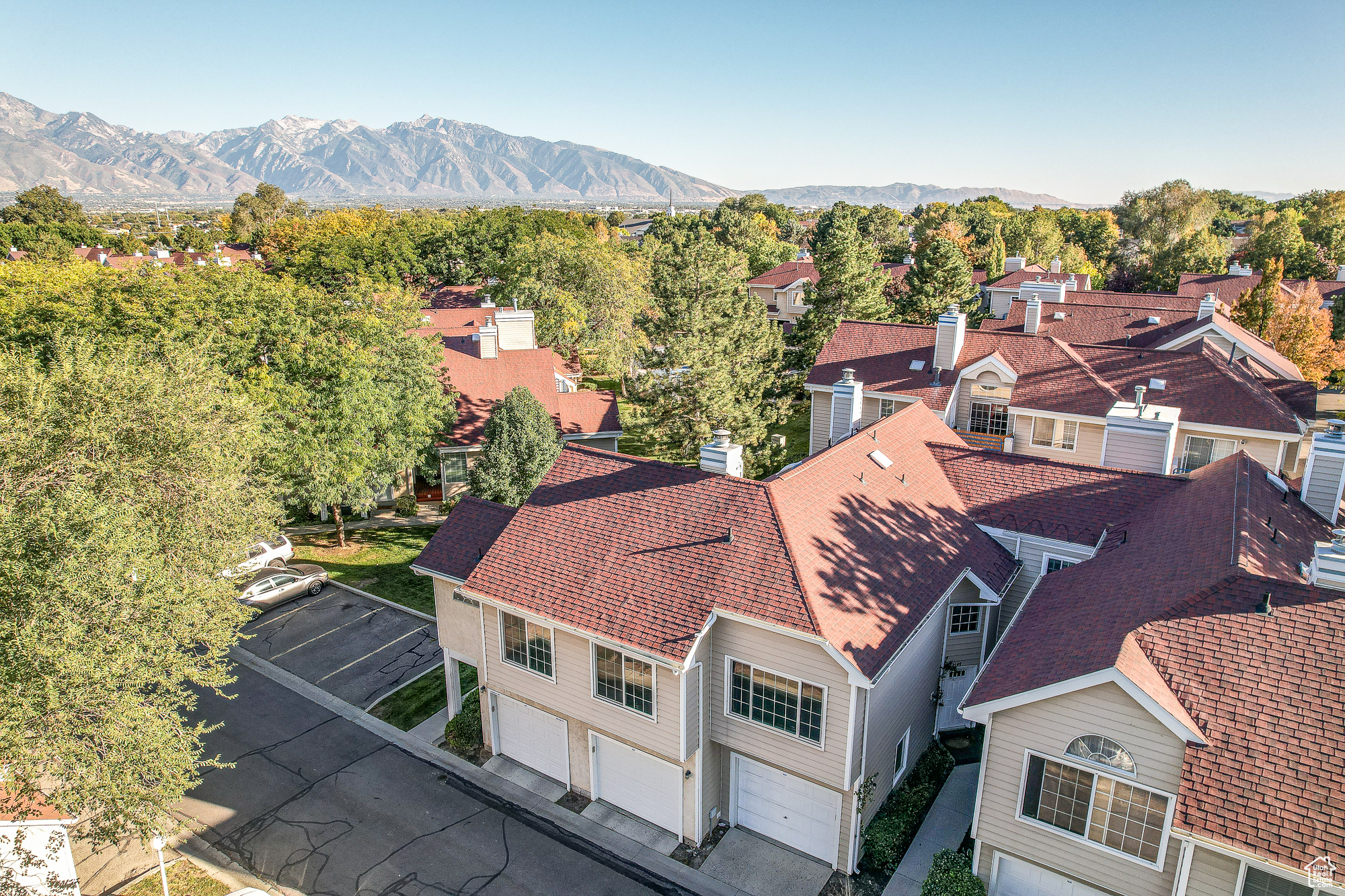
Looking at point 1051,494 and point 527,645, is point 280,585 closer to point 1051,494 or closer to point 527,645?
point 527,645

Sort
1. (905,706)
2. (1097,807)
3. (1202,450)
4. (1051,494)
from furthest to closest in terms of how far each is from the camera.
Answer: (1202,450) < (1051,494) < (905,706) < (1097,807)

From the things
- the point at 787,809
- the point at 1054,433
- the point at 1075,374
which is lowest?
the point at 787,809

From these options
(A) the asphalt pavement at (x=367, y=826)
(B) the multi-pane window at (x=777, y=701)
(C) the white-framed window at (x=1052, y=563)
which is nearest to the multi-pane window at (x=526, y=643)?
(A) the asphalt pavement at (x=367, y=826)

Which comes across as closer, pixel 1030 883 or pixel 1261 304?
pixel 1030 883

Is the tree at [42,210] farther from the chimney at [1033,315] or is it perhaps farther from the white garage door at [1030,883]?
the white garage door at [1030,883]

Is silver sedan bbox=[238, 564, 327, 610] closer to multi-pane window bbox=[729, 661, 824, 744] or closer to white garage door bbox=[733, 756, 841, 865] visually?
white garage door bbox=[733, 756, 841, 865]

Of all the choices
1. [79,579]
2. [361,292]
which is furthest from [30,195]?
[79,579]

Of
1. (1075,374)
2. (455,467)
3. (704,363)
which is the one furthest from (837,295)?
(455,467)
